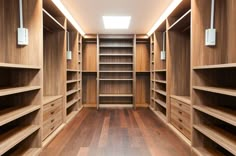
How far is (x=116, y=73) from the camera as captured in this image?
20.4 ft

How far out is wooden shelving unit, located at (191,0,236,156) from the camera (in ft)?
7.77

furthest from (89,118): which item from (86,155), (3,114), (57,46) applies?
(3,114)

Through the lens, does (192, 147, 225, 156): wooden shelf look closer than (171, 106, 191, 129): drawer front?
Yes

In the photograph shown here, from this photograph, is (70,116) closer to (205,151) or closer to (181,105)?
(181,105)

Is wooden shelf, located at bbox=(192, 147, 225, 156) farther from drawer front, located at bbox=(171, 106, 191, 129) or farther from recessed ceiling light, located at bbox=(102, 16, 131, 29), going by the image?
recessed ceiling light, located at bbox=(102, 16, 131, 29)

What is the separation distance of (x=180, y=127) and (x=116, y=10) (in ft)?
8.01

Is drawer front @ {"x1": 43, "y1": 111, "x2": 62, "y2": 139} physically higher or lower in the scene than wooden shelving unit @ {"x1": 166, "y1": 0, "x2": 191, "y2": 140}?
lower

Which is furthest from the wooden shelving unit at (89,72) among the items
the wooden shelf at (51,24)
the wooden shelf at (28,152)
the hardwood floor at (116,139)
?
the wooden shelf at (28,152)

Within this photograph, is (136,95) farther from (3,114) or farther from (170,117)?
(3,114)

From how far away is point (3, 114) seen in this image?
2000 millimetres

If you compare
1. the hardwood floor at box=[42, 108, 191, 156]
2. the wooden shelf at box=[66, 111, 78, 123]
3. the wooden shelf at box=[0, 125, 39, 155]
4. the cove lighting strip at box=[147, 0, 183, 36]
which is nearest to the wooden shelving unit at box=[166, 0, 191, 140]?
the cove lighting strip at box=[147, 0, 183, 36]

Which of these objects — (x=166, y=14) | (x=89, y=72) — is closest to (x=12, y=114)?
(x=166, y=14)

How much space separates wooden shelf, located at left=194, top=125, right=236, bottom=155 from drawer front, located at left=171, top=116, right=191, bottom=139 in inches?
22.5

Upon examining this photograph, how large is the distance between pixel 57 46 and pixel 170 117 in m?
2.73
